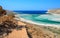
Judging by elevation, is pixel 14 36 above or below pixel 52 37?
above

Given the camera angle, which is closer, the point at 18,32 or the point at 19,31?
the point at 18,32

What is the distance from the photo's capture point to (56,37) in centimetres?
1281

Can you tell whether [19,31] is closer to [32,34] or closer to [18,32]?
[18,32]

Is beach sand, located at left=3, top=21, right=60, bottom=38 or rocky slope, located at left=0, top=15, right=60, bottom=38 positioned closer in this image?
beach sand, located at left=3, top=21, right=60, bottom=38

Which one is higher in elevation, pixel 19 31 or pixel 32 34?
pixel 19 31

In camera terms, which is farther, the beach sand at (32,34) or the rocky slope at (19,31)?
the rocky slope at (19,31)

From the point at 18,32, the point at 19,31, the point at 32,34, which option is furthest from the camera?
the point at 32,34

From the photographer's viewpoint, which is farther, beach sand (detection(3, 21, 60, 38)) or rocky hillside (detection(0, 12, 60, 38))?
rocky hillside (detection(0, 12, 60, 38))

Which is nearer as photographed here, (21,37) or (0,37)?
(0,37)

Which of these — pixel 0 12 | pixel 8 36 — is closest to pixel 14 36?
pixel 8 36

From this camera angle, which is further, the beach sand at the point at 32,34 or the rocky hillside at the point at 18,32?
the rocky hillside at the point at 18,32

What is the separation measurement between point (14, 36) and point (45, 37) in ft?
13.0

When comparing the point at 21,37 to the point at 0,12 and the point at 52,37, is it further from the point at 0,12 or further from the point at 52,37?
the point at 0,12

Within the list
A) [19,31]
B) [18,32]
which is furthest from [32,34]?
[18,32]
